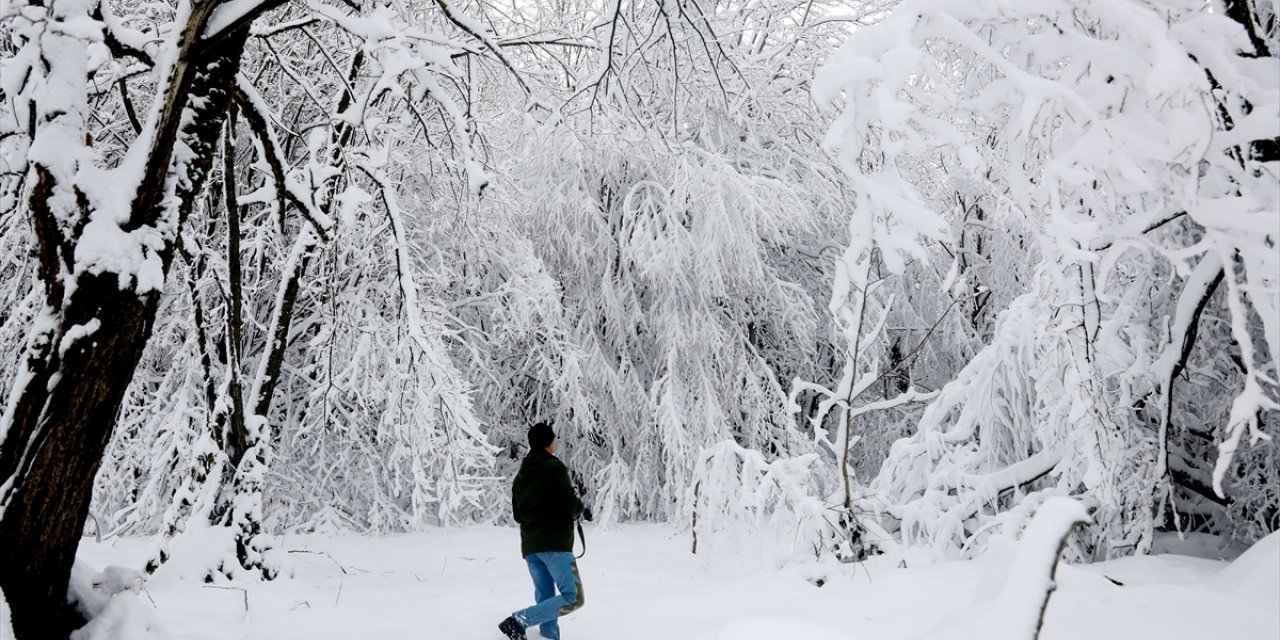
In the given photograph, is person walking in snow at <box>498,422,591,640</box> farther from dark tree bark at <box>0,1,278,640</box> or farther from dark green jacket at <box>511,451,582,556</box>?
dark tree bark at <box>0,1,278,640</box>

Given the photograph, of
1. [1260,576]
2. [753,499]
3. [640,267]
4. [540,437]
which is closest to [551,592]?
[540,437]

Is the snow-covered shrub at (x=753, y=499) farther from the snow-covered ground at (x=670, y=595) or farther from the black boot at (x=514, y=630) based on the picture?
the black boot at (x=514, y=630)

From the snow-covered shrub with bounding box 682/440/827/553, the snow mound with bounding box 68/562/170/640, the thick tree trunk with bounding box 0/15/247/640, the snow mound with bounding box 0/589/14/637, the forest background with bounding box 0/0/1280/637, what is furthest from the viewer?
the snow-covered shrub with bounding box 682/440/827/553

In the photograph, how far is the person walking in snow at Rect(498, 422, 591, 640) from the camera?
473 cm

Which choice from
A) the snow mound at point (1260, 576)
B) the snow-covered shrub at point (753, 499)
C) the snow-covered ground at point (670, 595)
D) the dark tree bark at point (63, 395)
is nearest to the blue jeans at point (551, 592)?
the snow-covered ground at point (670, 595)

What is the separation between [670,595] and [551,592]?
1.13 meters

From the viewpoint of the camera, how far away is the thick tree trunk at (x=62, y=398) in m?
3.14

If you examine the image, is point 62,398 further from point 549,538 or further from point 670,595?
point 670,595

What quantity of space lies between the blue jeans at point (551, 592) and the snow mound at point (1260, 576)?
313 centimetres

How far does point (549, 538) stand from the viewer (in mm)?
4770

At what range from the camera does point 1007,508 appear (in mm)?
6207

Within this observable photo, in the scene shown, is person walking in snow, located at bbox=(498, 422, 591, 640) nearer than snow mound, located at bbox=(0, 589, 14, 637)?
No

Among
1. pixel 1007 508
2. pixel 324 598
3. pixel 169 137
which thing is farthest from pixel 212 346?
pixel 1007 508

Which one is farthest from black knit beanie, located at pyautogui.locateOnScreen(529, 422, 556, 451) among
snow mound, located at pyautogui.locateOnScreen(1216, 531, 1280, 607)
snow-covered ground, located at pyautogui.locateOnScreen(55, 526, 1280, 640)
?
snow mound, located at pyautogui.locateOnScreen(1216, 531, 1280, 607)
